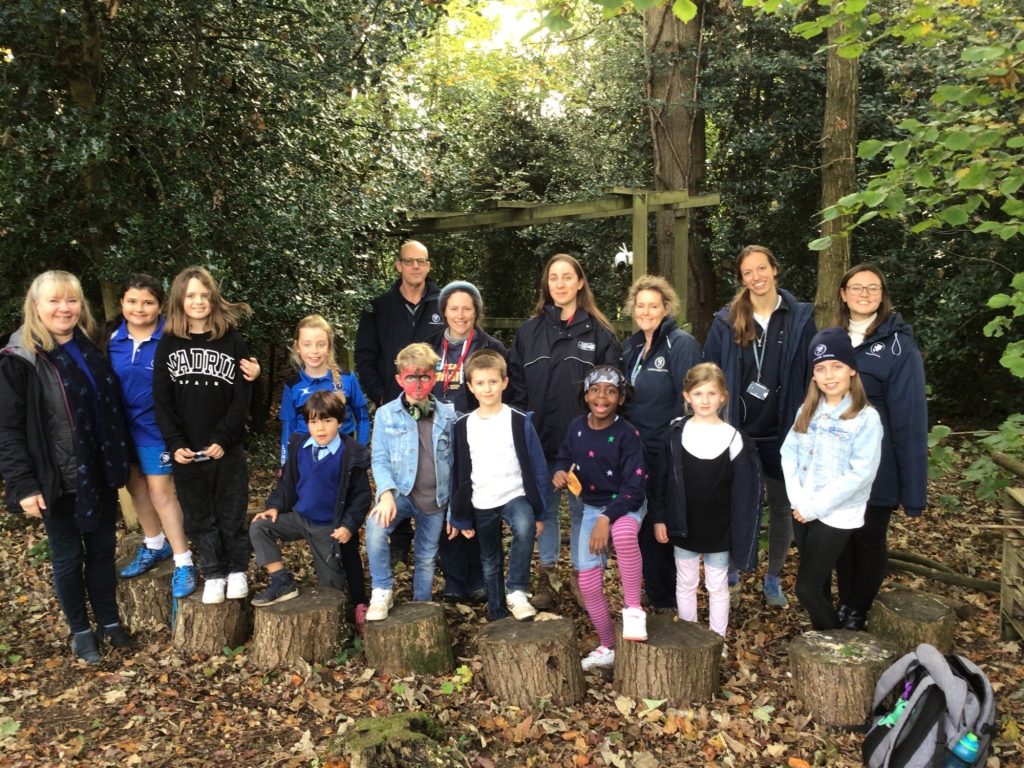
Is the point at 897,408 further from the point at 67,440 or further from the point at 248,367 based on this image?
the point at 67,440

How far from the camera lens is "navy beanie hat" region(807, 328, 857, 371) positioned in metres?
3.90

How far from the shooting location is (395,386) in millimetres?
5555

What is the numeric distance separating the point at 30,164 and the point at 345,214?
244cm

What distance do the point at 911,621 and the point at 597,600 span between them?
1.63 meters

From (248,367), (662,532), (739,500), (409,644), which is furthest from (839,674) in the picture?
(248,367)

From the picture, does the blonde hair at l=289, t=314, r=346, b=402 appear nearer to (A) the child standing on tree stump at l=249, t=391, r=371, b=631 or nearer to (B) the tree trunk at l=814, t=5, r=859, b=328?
(A) the child standing on tree stump at l=249, t=391, r=371, b=631

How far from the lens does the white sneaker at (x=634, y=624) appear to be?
392cm

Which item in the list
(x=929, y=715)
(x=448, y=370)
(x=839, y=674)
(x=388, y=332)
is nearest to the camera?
(x=929, y=715)

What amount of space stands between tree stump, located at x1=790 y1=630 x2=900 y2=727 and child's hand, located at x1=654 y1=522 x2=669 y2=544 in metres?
0.81

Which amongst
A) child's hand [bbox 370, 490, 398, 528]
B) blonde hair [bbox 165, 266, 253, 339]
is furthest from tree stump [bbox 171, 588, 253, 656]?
blonde hair [bbox 165, 266, 253, 339]

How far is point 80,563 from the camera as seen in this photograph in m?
4.43

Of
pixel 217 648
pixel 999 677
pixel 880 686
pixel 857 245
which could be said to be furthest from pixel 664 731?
pixel 857 245

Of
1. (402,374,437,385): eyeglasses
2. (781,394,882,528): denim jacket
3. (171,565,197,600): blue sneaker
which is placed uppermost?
(402,374,437,385): eyeglasses

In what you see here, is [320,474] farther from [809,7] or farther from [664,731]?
[809,7]
